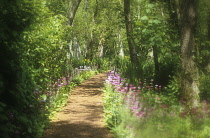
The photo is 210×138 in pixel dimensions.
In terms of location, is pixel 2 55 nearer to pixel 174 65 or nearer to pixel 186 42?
pixel 186 42

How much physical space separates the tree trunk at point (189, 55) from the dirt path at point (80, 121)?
254 centimetres

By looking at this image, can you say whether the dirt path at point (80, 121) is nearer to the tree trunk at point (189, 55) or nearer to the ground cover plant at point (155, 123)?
the ground cover plant at point (155, 123)

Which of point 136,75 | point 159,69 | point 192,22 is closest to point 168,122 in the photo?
point 192,22

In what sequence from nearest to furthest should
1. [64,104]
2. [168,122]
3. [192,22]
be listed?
[168,122]
[192,22]
[64,104]

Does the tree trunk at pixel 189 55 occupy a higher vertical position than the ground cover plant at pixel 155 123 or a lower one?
higher

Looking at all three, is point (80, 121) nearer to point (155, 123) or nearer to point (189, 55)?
point (155, 123)

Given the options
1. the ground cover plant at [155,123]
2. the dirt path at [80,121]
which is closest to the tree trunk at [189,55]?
the ground cover plant at [155,123]

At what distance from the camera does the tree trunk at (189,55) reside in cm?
652

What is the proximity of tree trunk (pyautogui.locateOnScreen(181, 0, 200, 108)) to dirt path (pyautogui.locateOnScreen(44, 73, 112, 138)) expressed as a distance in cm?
254

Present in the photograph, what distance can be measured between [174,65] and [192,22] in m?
3.96

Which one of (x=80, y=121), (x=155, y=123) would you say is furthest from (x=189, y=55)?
(x=80, y=121)

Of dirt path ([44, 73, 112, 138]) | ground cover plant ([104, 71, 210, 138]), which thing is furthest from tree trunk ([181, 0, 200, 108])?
dirt path ([44, 73, 112, 138])

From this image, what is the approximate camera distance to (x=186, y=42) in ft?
21.6

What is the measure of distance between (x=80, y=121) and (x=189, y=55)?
3536mm
